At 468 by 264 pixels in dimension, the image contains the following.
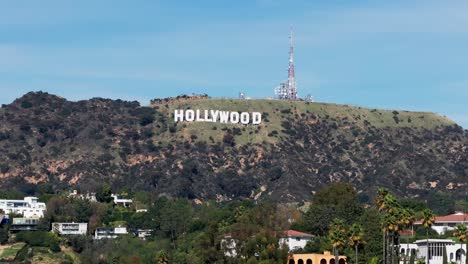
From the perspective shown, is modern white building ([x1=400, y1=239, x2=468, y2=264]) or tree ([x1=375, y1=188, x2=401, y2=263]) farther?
modern white building ([x1=400, y1=239, x2=468, y2=264])

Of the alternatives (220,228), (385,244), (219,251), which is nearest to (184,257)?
(220,228)

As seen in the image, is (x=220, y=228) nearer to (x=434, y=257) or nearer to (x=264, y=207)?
(x=264, y=207)

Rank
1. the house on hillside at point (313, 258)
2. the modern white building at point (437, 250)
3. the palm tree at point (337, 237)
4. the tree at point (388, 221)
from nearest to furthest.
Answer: the tree at point (388, 221)
the palm tree at point (337, 237)
the modern white building at point (437, 250)
the house on hillside at point (313, 258)

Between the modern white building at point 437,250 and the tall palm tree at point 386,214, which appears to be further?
the modern white building at point 437,250

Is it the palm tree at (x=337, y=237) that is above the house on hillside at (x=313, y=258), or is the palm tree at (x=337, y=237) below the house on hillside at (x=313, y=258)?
above

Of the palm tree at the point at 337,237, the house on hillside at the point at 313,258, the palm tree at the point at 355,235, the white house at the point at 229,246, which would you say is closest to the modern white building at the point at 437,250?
the house on hillside at the point at 313,258

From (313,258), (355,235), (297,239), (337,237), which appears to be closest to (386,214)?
(355,235)

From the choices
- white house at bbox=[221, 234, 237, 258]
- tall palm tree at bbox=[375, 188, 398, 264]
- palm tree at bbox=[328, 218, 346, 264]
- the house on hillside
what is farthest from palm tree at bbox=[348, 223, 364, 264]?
the house on hillside

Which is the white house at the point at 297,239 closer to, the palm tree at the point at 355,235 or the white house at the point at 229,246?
the white house at the point at 229,246

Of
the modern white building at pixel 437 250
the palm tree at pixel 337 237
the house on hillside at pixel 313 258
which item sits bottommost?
the house on hillside at pixel 313 258

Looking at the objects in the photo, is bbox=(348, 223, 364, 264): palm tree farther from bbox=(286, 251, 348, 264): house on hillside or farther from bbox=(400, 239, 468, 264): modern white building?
bbox=(286, 251, 348, 264): house on hillside

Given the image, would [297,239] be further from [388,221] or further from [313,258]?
[388,221]
